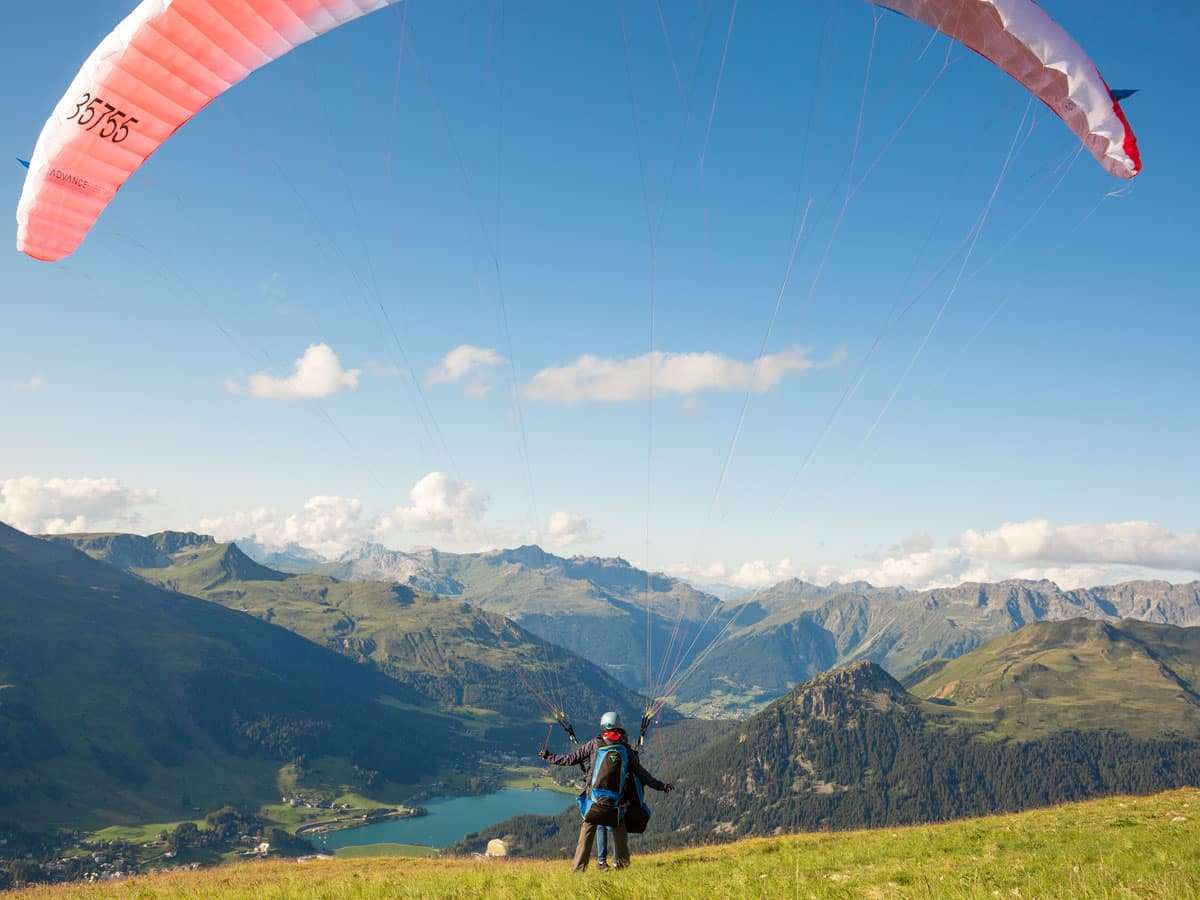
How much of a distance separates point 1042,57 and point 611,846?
56.4 feet

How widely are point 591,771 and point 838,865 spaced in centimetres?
542

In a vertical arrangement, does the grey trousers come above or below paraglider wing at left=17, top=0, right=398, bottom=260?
below

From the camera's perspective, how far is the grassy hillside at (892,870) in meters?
7.95

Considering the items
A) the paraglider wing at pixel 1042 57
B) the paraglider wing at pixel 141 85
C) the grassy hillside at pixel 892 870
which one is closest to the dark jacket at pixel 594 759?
the grassy hillside at pixel 892 870

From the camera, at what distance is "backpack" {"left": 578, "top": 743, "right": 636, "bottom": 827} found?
12867 millimetres

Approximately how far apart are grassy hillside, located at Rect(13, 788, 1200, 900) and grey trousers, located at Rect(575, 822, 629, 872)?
0.48 meters

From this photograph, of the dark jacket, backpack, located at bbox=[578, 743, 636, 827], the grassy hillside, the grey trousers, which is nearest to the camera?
the grassy hillside

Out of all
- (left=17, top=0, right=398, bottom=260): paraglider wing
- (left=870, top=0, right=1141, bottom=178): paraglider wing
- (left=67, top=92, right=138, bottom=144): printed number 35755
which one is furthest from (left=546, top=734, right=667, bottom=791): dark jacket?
(left=67, top=92, right=138, bottom=144): printed number 35755

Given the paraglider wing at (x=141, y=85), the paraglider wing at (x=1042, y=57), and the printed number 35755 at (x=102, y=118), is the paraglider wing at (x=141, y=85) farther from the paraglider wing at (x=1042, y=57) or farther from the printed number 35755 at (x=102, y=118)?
the paraglider wing at (x=1042, y=57)

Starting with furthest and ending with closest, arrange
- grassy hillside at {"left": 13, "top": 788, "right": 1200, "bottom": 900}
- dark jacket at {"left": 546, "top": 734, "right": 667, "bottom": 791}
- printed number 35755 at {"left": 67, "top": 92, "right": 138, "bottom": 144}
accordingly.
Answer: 1. printed number 35755 at {"left": 67, "top": 92, "right": 138, "bottom": 144}
2. dark jacket at {"left": 546, "top": 734, "right": 667, "bottom": 791}
3. grassy hillside at {"left": 13, "top": 788, "right": 1200, "bottom": 900}

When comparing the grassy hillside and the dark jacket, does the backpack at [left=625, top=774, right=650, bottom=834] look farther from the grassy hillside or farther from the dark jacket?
the grassy hillside

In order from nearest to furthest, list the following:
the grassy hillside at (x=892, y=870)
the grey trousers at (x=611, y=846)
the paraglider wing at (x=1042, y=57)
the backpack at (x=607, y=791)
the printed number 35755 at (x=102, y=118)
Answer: the grassy hillside at (x=892, y=870), the backpack at (x=607, y=791), the grey trousers at (x=611, y=846), the paraglider wing at (x=1042, y=57), the printed number 35755 at (x=102, y=118)

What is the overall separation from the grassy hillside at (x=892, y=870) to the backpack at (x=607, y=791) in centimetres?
116

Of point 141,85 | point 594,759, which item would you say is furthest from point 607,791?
point 141,85
